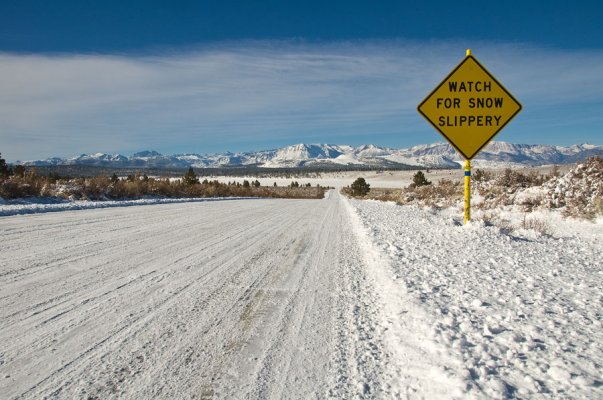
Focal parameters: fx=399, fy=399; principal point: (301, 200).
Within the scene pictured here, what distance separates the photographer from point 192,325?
11.7ft

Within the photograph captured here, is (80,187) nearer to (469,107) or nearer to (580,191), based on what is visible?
(469,107)

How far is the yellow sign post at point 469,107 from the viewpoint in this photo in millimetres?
7363

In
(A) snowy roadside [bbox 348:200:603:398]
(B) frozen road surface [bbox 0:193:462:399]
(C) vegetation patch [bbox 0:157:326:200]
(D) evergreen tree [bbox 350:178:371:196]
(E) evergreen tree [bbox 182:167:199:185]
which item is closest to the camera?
(A) snowy roadside [bbox 348:200:603:398]

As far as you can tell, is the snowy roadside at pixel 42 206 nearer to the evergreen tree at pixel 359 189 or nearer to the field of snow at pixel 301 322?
the field of snow at pixel 301 322

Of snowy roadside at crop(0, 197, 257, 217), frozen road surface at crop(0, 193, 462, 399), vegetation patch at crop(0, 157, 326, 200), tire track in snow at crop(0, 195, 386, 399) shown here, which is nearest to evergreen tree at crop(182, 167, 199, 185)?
vegetation patch at crop(0, 157, 326, 200)

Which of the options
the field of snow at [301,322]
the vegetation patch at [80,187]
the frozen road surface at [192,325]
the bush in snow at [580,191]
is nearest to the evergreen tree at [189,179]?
the vegetation patch at [80,187]

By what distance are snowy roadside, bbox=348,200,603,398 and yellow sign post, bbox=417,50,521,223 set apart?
2086 mm

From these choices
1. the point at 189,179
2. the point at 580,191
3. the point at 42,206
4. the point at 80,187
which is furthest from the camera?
the point at 189,179

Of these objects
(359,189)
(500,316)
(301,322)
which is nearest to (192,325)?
(301,322)

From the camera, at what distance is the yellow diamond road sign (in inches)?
290

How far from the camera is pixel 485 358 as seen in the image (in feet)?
8.96

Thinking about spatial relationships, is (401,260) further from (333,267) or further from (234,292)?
(234,292)

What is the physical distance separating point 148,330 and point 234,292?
128 centimetres

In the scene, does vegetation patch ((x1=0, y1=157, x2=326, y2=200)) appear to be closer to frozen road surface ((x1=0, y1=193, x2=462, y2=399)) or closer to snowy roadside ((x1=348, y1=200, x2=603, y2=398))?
frozen road surface ((x1=0, y1=193, x2=462, y2=399))
